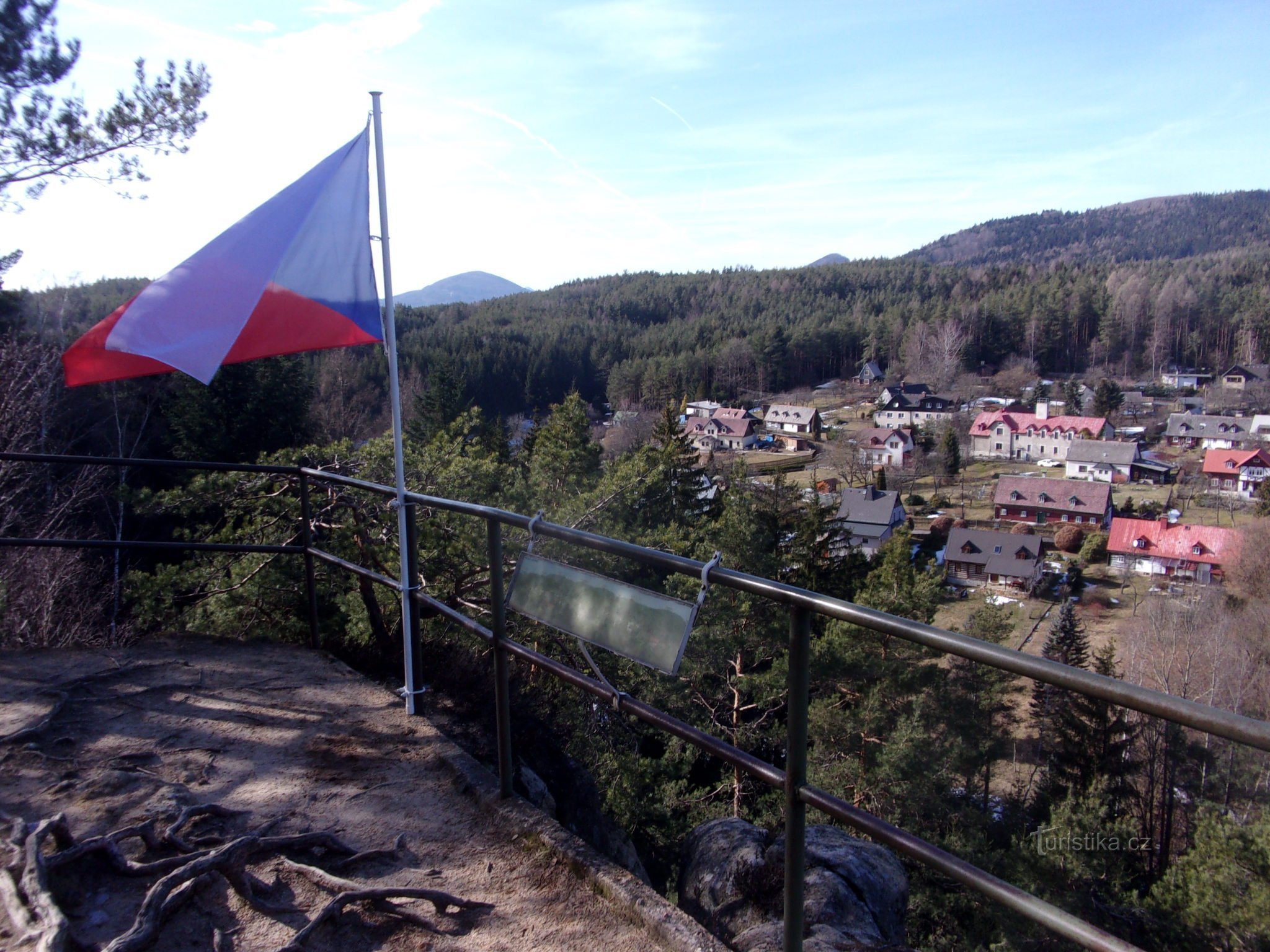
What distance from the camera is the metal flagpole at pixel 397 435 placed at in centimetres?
318

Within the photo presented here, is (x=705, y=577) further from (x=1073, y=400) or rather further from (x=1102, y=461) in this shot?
(x=1073, y=400)

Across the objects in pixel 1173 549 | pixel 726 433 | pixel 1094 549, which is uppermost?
pixel 726 433

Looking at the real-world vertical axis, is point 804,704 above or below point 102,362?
below

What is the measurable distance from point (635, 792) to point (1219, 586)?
3338 cm

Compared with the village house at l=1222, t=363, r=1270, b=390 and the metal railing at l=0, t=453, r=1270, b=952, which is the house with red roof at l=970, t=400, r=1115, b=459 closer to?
the village house at l=1222, t=363, r=1270, b=390

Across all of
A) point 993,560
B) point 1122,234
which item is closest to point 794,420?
point 993,560

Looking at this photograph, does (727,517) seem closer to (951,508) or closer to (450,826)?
(450,826)

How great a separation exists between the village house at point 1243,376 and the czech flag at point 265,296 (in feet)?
304

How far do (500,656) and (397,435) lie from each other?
1.24 meters

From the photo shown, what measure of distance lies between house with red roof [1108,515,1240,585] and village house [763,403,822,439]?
31646 mm

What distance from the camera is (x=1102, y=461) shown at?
181 feet

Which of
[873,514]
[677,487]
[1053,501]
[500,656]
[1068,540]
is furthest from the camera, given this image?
[1053,501]

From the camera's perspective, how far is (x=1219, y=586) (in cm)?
3222

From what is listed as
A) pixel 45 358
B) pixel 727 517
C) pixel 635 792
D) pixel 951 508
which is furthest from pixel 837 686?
pixel 951 508
